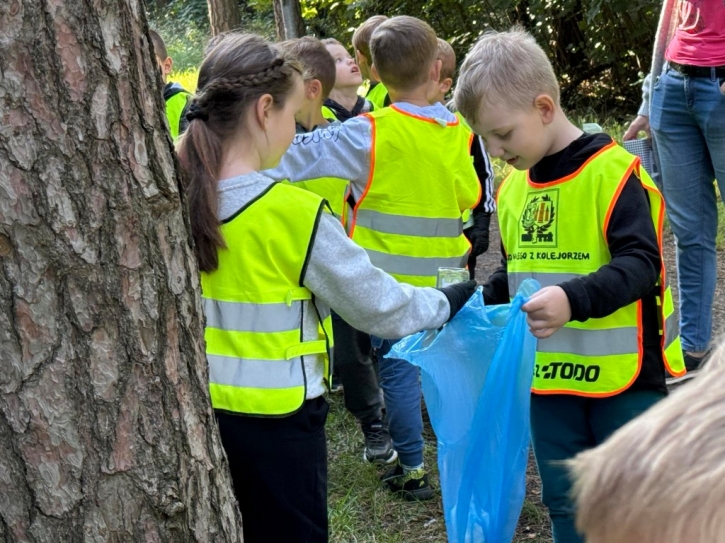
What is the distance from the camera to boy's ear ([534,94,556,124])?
94.1 inches

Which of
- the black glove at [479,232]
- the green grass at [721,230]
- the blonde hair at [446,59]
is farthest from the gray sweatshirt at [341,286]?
the green grass at [721,230]

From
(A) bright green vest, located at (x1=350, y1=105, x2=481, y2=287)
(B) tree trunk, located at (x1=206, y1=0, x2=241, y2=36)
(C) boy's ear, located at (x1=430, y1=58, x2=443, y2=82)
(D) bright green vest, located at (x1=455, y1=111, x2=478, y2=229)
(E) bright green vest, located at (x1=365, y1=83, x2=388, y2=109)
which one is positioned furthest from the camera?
(B) tree trunk, located at (x1=206, y1=0, x2=241, y2=36)

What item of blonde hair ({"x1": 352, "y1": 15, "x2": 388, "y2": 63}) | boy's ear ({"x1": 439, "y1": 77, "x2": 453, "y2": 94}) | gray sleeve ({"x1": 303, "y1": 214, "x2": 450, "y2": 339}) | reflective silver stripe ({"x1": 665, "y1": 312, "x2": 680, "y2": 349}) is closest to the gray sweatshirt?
gray sleeve ({"x1": 303, "y1": 214, "x2": 450, "y2": 339})

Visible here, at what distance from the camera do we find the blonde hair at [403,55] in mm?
3408

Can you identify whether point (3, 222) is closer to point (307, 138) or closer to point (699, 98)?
point (307, 138)

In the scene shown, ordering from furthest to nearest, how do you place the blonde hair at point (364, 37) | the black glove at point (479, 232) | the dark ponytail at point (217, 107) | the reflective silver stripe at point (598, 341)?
the blonde hair at point (364, 37), the black glove at point (479, 232), the reflective silver stripe at point (598, 341), the dark ponytail at point (217, 107)

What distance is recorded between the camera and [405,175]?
3.36 m

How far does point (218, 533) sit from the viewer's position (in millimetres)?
1782

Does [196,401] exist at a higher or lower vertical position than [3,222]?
lower

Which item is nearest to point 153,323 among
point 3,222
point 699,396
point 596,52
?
point 3,222

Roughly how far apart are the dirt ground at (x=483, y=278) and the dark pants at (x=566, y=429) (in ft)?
1.10

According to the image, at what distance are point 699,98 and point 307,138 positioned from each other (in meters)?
1.71

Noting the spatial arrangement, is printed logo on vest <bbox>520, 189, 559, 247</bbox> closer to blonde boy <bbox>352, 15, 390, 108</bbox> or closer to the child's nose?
the child's nose

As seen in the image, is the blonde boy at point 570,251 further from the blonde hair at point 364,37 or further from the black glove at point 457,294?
the blonde hair at point 364,37
